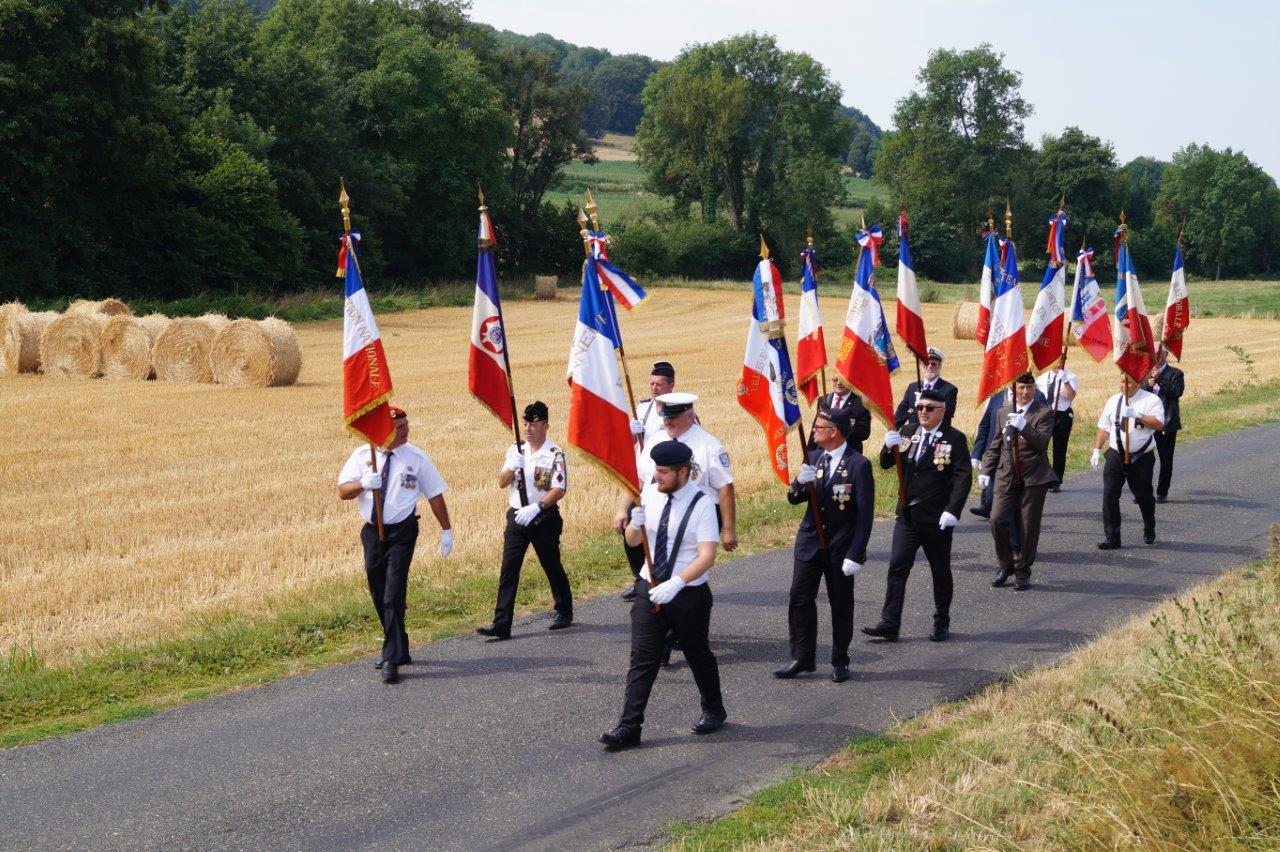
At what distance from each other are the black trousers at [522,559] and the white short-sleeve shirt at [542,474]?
154 millimetres

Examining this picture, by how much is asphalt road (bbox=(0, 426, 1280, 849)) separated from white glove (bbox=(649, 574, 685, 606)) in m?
0.91

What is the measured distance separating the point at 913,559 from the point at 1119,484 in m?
4.17

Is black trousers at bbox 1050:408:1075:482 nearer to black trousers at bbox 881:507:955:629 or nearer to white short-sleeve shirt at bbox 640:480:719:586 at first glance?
black trousers at bbox 881:507:955:629

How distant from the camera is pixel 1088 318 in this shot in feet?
53.6

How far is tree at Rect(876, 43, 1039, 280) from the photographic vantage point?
287 feet

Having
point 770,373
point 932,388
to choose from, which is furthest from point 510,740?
point 932,388

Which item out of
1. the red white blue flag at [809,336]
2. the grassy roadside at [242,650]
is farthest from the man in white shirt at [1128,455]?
the red white blue flag at [809,336]

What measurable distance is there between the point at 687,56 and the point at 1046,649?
82300 millimetres

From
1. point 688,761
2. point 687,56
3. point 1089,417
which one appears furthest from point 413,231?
point 688,761

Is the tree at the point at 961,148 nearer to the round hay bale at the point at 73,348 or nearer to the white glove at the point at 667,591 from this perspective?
the round hay bale at the point at 73,348

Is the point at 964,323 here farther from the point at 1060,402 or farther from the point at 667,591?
the point at 667,591

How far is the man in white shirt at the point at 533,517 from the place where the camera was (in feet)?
33.9

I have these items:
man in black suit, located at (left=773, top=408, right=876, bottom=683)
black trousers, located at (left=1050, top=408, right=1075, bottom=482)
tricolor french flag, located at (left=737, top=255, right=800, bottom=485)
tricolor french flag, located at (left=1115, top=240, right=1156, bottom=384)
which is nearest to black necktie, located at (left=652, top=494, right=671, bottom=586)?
man in black suit, located at (left=773, top=408, right=876, bottom=683)

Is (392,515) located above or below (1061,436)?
above
